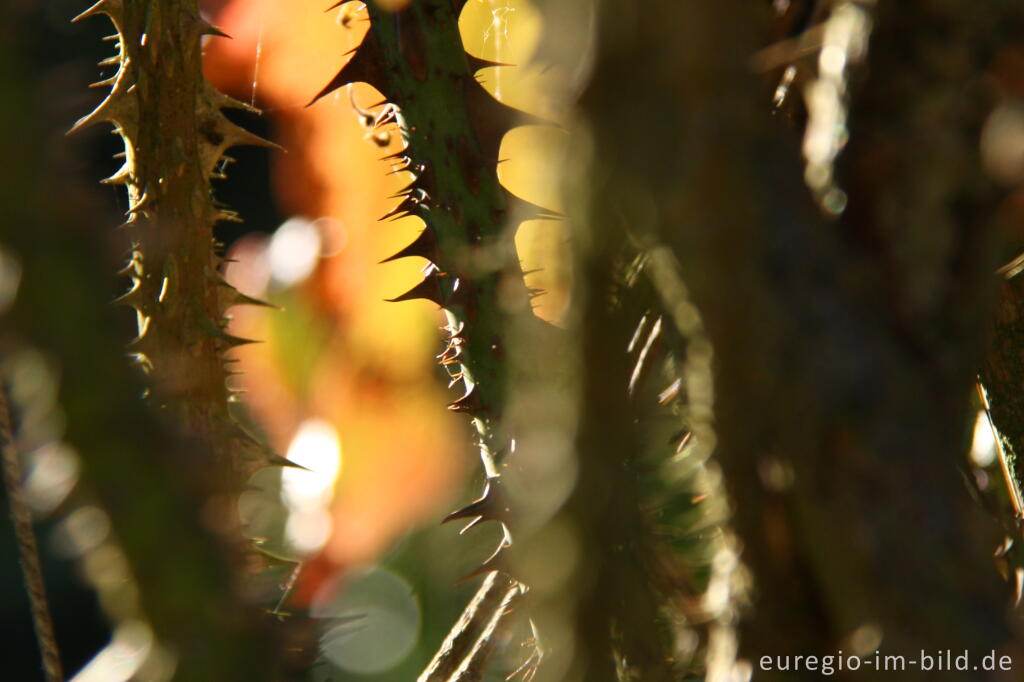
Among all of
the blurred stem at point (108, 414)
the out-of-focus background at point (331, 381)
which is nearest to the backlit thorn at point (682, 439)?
the blurred stem at point (108, 414)

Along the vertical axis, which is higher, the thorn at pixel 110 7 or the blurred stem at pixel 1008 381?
the thorn at pixel 110 7

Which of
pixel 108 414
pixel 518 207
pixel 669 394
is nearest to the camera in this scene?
pixel 108 414

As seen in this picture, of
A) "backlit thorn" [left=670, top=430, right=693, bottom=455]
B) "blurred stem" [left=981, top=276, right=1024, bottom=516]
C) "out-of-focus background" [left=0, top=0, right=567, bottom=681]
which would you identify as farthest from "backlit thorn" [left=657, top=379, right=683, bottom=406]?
"out-of-focus background" [left=0, top=0, right=567, bottom=681]

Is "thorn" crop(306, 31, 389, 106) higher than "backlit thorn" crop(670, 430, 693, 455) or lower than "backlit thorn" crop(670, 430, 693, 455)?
higher

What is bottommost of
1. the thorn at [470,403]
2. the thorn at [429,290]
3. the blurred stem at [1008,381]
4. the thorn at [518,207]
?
the blurred stem at [1008,381]

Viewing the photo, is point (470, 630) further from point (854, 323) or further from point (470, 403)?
point (854, 323)

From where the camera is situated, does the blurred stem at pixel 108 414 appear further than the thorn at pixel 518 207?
No

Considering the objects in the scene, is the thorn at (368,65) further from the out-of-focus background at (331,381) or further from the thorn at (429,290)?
the out-of-focus background at (331,381)

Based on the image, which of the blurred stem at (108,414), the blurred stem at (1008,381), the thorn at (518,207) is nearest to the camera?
the blurred stem at (108,414)

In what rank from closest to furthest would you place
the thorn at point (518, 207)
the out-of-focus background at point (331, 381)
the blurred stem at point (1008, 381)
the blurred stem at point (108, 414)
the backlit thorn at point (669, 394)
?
the blurred stem at point (108, 414) < the backlit thorn at point (669, 394) < the thorn at point (518, 207) < the blurred stem at point (1008, 381) < the out-of-focus background at point (331, 381)

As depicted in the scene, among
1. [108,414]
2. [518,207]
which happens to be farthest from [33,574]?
[518,207]

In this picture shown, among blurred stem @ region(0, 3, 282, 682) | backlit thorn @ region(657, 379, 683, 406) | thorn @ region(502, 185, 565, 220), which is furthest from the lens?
thorn @ region(502, 185, 565, 220)

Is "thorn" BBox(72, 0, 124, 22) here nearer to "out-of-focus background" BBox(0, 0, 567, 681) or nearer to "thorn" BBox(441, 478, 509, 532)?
"thorn" BBox(441, 478, 509, 532)

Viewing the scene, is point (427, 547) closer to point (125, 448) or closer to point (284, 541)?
point (284, 541)
